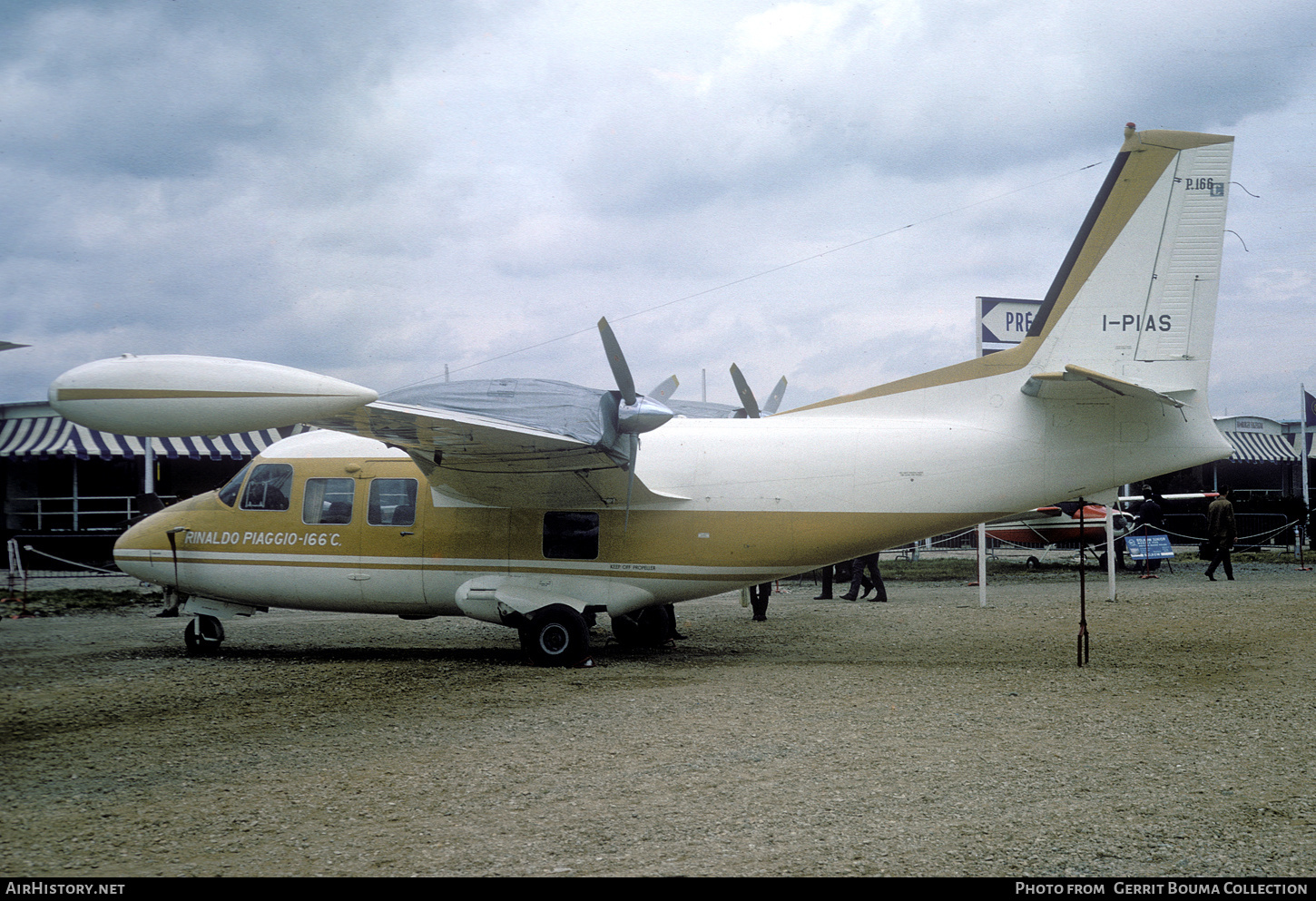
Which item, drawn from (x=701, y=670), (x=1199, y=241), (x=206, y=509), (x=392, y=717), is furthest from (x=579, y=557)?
(x=1199, y=241)

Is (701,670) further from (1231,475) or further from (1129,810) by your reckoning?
(1231,475)

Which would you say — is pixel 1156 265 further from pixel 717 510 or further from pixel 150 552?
pixel 150 552

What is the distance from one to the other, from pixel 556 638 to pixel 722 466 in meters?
2.81

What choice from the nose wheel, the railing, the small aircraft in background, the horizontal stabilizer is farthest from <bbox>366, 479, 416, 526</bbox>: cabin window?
the small aircraft in background

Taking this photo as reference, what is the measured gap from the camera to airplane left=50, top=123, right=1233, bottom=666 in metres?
9.66

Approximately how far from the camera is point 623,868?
4047mm

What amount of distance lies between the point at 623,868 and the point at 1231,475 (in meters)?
50.2

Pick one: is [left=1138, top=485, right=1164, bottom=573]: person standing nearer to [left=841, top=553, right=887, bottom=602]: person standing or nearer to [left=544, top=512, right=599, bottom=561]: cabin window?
[left=841, top=553, right=887, bottom=602]: person standing

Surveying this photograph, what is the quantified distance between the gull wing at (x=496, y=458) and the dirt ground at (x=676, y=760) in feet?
6.69

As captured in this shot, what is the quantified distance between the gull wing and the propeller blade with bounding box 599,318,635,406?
0.64 m

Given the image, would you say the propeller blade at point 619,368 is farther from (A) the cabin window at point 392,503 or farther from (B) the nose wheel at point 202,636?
(B) the nose wheel at point 202,636

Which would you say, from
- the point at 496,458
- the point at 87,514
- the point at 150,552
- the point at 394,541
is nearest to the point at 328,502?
the point at 394,541

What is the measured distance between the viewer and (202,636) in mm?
11555

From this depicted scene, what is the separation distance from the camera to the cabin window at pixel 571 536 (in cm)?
1081
